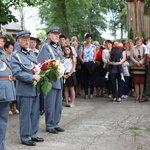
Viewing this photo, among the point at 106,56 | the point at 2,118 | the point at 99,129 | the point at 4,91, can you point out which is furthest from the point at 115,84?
the point at 4,91

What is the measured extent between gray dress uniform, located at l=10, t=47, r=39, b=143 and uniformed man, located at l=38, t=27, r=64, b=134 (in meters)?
0.65

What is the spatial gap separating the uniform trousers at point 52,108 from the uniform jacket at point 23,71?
0.81m

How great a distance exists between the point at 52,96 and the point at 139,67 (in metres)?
4.53

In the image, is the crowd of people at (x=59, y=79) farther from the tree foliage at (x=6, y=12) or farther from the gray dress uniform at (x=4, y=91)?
the tree foliage at (x=6, y=12)

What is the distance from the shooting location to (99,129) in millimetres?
7543

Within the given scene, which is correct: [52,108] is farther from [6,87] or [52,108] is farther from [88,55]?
[88,55]

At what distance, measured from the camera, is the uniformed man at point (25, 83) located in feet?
20.2

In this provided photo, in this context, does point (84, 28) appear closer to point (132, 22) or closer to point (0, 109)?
point (132, 22)

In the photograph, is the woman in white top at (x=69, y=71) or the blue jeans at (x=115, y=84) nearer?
the woman in white top at (x=69, y=71)

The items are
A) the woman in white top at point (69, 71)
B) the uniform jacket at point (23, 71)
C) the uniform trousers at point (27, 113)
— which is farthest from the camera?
the woman in white top at point (69, 71)

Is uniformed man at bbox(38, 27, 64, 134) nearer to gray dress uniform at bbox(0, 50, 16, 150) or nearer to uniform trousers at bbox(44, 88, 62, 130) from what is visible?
uniform trousers at bbox(44, 88, 62, 130)

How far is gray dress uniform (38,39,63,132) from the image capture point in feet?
23.5

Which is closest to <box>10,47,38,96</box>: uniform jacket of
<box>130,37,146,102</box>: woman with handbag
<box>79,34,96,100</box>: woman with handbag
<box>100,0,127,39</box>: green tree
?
<box>79,34,96,100</box>: woman with handbag

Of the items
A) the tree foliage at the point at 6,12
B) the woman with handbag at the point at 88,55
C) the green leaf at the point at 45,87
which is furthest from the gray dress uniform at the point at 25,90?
the tree foliage at the point at 6,12
